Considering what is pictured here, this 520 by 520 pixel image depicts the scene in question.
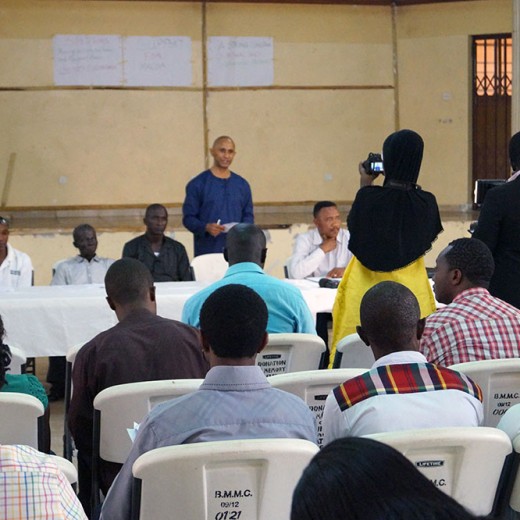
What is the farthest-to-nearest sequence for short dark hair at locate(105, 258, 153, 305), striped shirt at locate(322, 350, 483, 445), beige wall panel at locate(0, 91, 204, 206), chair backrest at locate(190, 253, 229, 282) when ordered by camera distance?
1. beige wall panel at locate(0, 91, 204, 206)
2. chair backrest at locate(190, 253, 229, 282)
3. short dark hair at locate(105, 258, 153, 305)
4. striped shirt at locate(322, 350, 483, 445)

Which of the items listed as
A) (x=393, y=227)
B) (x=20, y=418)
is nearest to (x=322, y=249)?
(x=393, y=227)

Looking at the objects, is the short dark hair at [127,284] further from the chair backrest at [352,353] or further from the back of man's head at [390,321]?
the back of man's head at [390,321]

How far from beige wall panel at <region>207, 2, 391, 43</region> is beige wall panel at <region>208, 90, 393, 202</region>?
54cm

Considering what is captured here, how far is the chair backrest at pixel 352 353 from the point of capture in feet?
12.0

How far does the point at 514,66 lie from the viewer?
7.72 meters

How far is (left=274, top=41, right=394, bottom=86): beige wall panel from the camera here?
10445 millimetres

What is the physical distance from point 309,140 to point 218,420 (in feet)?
27.6

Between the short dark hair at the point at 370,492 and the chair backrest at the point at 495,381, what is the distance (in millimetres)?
1927

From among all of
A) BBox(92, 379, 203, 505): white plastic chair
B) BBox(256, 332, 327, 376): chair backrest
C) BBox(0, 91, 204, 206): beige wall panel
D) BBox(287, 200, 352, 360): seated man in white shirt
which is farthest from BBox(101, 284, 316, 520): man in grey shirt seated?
BBox(0, 91, 204, 206): beige wall panel

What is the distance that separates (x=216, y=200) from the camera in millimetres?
7656

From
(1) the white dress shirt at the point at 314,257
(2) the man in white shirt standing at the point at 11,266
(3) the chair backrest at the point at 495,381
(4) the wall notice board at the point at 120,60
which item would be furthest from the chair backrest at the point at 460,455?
(4) the wall notice board at the point at 120,60

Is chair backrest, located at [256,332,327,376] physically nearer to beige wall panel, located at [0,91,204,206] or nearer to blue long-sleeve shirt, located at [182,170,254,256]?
blue long-sleeve shirt, located at [182,170,254,256]

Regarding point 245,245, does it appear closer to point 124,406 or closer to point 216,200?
point 124,406

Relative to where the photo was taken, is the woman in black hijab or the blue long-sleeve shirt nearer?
the woman in black hijab
